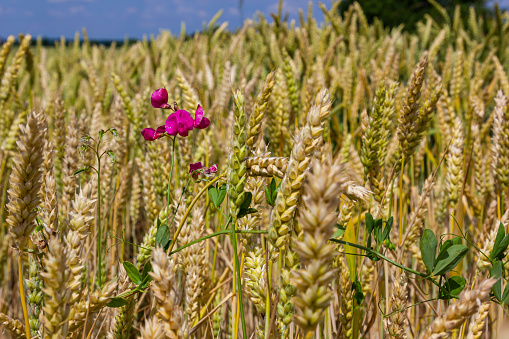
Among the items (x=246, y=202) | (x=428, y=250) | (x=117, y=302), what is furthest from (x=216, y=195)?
(x=428, y=250)

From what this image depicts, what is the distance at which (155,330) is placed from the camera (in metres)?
0.35

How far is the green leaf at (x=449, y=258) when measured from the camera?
507 mm

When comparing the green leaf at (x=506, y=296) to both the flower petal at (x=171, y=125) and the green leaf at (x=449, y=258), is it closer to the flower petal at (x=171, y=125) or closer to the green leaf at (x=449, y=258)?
the green leaf at (x=449, y=258)

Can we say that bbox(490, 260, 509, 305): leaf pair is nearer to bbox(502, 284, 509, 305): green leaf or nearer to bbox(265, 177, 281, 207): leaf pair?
bbox(502, 284, 509, 305): green leaf

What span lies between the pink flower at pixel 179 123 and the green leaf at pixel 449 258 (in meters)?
0.36

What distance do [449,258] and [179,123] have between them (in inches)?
15.3

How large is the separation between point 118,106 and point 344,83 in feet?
3.16

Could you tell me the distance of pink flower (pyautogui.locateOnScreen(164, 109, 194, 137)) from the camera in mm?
560

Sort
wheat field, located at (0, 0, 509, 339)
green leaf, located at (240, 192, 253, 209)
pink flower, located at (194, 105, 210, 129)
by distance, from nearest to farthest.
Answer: wheat field, located at (0, 0, 509, 339) < green leaf, located at (240, 192, 253, 209) < pink flower, located at (194, 105, 210, 129)

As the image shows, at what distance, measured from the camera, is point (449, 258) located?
0.51 metres

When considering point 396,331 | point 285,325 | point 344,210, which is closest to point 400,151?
point 344,210

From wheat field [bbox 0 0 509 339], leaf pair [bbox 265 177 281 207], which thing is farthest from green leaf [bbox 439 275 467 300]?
leaf pair [bbox 265 177 281 207]

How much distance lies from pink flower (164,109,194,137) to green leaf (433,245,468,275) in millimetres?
365

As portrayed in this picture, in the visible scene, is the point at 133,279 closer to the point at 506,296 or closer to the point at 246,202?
the point at 246,202
